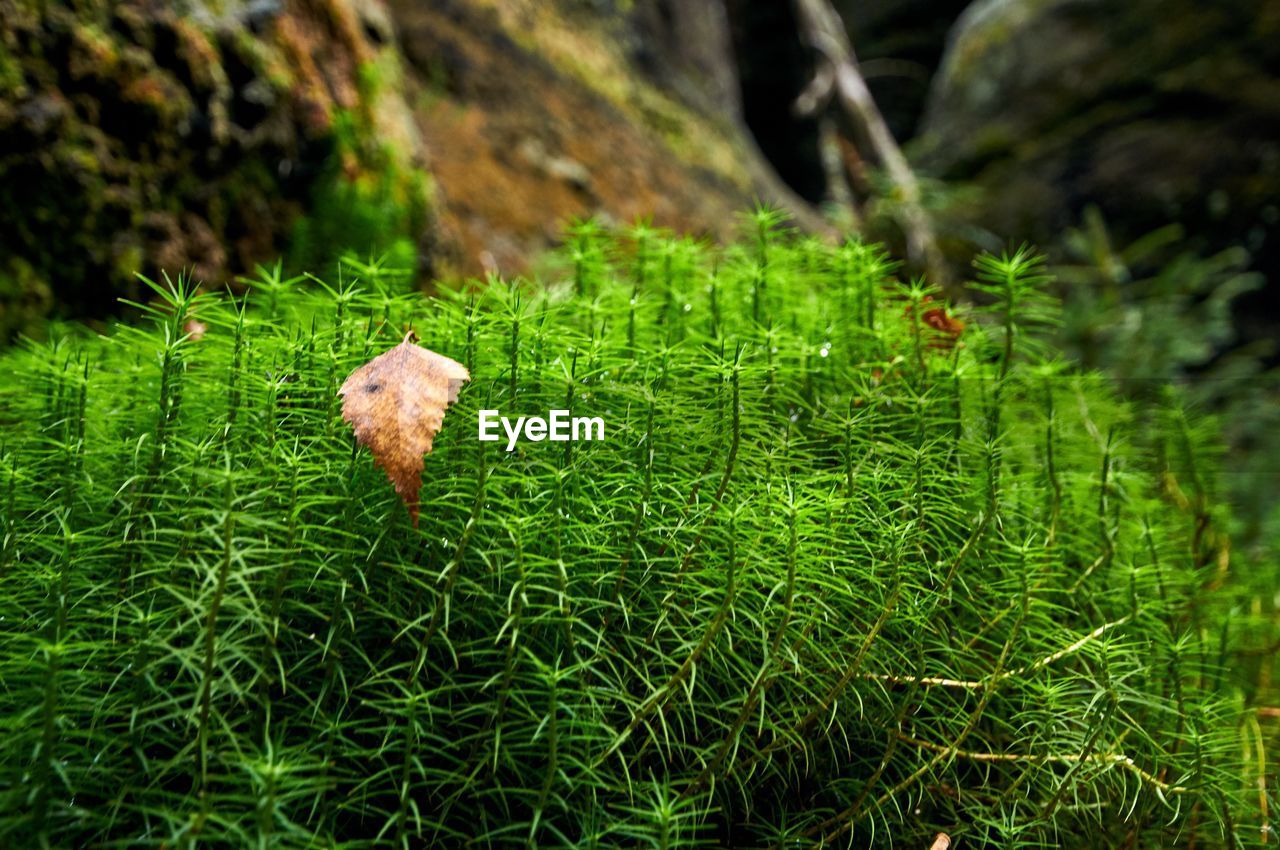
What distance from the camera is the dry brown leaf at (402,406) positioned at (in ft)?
3.97

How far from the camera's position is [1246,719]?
176 cm

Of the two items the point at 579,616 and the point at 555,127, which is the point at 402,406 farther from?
the point at 555,127

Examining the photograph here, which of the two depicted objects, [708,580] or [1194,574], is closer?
[708,580]

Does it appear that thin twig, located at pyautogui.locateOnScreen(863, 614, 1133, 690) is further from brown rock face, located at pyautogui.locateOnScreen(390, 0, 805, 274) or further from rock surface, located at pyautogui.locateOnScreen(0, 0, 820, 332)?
brown rock face, located at pyautogui.locateOnScreen(390, 0, 805, 274)

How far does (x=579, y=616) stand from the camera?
126 centimetres

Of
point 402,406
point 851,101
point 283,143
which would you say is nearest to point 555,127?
point 283,143

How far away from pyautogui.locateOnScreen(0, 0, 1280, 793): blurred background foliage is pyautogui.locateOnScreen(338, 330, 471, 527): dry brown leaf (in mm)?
936

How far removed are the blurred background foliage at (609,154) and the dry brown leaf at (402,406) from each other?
0.94m

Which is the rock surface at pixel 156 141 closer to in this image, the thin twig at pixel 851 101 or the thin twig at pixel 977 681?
the thin twig at pixel 977 681

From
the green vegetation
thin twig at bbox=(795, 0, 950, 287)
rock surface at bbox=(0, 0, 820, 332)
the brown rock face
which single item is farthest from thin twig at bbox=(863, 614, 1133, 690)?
thin twig at bbox=(795, 0, 950, 287)

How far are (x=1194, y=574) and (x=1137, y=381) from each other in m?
1.79

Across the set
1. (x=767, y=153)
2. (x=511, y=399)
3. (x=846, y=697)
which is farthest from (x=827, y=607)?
(x=767, y=153)

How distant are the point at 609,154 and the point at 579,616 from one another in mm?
3863

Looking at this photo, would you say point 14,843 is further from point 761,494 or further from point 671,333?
point 671,333
